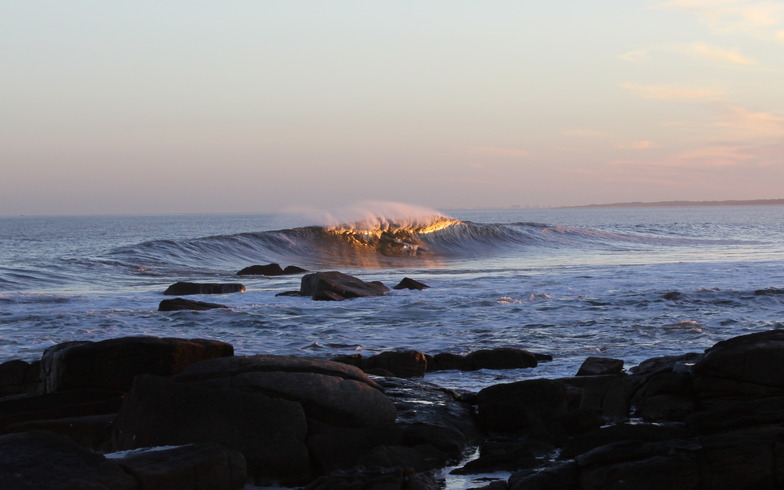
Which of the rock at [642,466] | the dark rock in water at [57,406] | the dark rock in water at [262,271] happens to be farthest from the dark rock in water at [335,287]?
the rock at [642,466]

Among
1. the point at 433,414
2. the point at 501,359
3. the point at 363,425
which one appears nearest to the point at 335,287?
the point at 501,359

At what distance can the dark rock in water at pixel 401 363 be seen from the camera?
9016 mm

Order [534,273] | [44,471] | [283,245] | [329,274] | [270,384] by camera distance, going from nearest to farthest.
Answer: [44,471]
[270,384]
[329,274]
[534,273]
[283,245]

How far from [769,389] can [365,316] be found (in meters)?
8.62

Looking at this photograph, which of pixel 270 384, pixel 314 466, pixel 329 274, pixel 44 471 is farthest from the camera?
pixel 329 274

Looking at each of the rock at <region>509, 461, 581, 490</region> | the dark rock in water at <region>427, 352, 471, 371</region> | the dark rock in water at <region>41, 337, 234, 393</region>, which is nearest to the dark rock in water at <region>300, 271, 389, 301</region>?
the dark rock in water at <region>427, 352, 471, 371</region>

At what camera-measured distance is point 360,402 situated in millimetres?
6188

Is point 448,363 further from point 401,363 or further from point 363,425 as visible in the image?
point 363,425

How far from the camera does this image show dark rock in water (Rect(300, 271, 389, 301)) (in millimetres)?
16614

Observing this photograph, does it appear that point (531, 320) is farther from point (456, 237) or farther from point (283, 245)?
point (456, 237)

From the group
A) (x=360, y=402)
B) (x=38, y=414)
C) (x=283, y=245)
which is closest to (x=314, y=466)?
(x=360, y=402)

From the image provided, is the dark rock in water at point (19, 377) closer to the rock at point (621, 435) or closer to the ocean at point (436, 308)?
the ocean at point (436, 308)

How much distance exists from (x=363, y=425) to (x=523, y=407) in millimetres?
1371

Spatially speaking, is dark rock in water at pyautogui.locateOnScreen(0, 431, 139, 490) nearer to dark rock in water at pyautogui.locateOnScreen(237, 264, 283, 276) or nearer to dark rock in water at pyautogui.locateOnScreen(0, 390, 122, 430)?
dark rock in water at pyautogui.locateOnScreen(0, 390, 122, 430)
